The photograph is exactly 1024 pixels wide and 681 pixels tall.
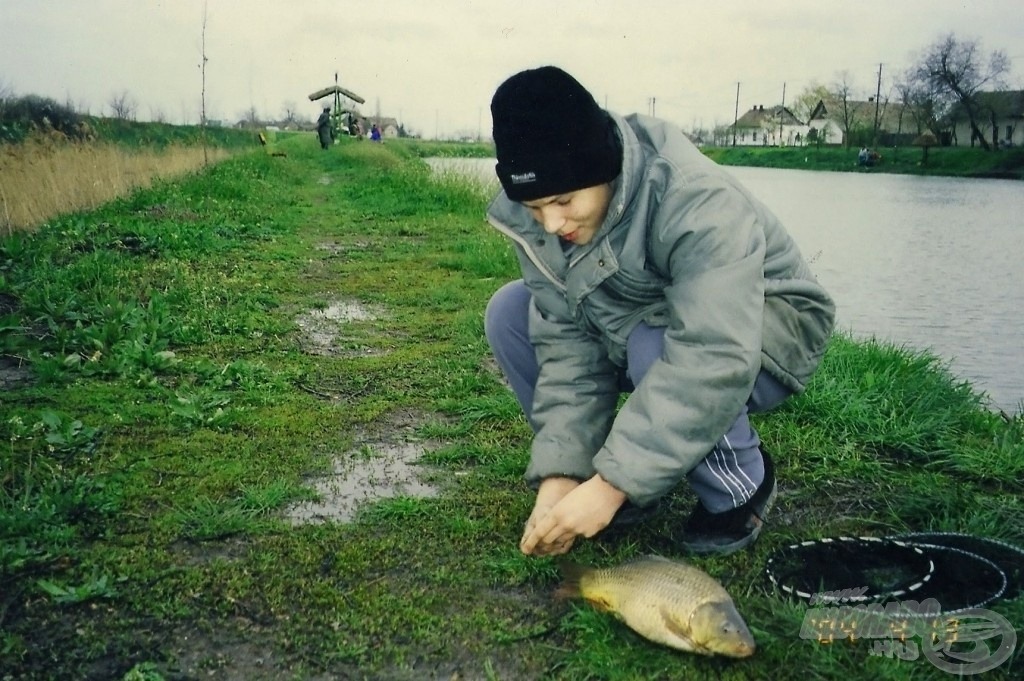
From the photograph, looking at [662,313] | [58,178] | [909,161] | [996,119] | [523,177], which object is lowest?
[662,313]

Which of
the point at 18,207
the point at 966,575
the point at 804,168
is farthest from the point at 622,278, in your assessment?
the point at 804,168

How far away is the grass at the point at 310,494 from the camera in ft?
6.67

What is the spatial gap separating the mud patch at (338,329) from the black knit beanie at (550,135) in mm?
2786

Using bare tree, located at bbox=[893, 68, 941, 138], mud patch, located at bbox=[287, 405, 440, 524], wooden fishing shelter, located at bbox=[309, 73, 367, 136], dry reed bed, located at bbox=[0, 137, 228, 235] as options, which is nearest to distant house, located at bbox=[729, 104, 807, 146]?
bare tree, located at bbox=[893, 68, 941, 138]

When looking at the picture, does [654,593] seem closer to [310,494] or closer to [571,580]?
[571,580]

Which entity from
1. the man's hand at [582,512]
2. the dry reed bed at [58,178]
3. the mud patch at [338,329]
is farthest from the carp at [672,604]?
the dry reed bed at [58,178]

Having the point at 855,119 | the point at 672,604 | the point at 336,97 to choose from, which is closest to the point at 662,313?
the point at 672,604

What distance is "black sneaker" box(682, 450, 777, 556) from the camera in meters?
2.46

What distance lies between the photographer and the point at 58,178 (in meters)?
9.47

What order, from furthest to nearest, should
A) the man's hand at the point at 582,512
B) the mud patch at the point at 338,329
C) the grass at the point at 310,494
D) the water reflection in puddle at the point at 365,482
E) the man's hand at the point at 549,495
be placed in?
the mud patch at the point at 338,329
the water reflection in puddle at the point at 365,482
the man's hand at the point at 549,495
the man's hand at the point at 582,512
the grass at the point at 310,494

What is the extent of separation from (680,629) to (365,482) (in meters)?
1.43

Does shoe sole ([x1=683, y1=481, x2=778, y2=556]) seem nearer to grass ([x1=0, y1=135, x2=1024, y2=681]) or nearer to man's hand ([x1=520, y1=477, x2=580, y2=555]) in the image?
grass ([x1=0, y1=135, x2=1024, y2=681])

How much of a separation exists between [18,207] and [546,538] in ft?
25.7

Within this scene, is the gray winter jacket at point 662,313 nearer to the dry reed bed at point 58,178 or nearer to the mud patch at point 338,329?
the mud patch at point 338,329
